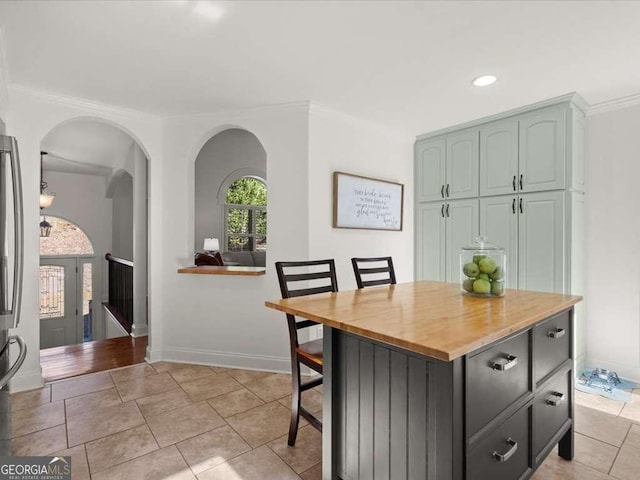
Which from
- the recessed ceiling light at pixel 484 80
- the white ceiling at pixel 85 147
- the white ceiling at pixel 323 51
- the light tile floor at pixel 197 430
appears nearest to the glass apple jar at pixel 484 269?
the light tile floor at pixel 197 430

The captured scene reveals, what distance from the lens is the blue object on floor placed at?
2.66 m

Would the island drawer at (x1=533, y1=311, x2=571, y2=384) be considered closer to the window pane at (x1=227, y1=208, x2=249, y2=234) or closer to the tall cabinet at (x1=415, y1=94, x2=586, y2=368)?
the tall cabinet at (x1=415, y1=94, x2=586, y2=368)

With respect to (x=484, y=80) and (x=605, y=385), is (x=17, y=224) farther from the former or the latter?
(x=605, y=385)

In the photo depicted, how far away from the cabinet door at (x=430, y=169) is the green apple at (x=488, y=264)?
2.14 metres

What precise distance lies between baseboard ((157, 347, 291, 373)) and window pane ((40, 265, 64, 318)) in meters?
4.76

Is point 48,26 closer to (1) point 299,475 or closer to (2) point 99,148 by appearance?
(1) point 299,475

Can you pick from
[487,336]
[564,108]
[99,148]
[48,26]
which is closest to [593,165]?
[564,108]

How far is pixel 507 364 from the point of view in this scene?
127 cm

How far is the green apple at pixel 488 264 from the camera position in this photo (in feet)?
5.68

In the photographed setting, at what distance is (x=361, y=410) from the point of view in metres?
1.40

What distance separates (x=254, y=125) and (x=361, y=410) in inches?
101

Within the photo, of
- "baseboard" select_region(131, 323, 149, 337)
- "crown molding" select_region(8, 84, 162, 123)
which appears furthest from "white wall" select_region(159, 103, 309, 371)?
"baseboard" select_region(131, 323, 149, 337)

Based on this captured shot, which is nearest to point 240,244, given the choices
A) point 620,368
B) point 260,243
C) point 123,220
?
point 260,243

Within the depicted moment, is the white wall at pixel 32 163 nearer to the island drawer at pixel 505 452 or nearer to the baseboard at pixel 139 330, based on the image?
the baseboard at pixel 139 330
